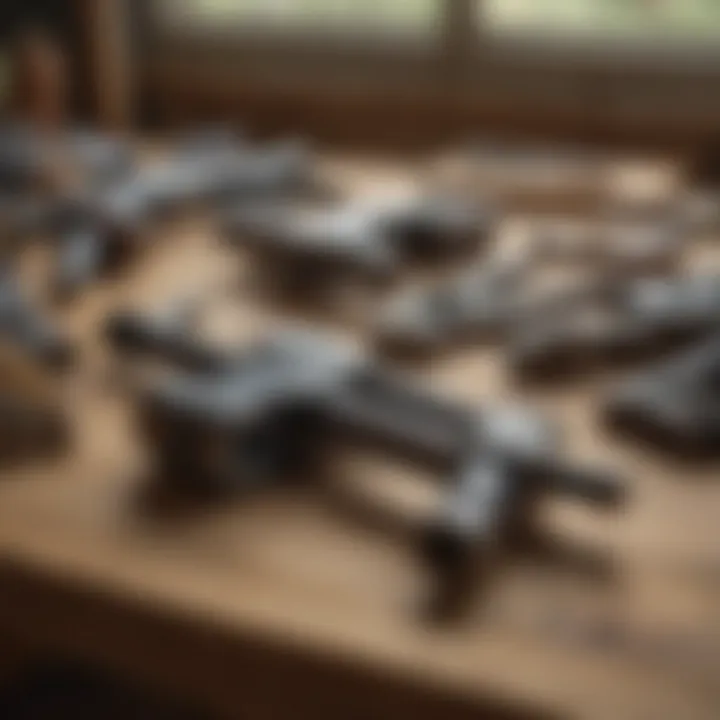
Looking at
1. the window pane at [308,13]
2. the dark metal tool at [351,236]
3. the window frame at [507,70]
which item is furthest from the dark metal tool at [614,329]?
the window pane at [308,13]

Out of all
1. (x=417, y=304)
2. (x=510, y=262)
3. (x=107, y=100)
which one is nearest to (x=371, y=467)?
(x=417, y=304)

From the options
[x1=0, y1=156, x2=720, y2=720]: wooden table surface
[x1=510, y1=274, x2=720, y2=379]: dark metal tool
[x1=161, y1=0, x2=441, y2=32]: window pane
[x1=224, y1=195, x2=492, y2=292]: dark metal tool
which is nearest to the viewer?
[x1=0, y1=156, x2=720, y2=720]: wooden table surface

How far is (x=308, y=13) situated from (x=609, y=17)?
1.13 ft

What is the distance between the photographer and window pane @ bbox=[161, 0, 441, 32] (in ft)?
5.24

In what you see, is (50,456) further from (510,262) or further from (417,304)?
(510,262)

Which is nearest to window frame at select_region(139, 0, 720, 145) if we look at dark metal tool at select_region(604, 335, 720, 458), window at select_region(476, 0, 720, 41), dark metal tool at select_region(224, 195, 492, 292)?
window at select_region(476, 0, 720, 41)

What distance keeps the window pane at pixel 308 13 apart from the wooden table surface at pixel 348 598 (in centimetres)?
92

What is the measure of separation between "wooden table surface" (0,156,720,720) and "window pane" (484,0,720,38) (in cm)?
85

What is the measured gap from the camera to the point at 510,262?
0.99 meters

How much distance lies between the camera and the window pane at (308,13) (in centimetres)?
160

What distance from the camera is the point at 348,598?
63 cm

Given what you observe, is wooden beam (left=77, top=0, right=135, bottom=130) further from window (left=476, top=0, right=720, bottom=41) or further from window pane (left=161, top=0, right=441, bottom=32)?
window (left=476, top=0, right=720, bottom=41)

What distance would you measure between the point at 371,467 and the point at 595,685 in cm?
20

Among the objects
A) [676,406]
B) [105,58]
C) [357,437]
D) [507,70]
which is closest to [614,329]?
[676,406]
